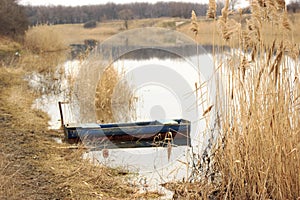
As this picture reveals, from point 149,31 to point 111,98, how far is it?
1450 mm

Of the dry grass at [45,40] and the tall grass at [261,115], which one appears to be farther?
the dry grass at [45,40]

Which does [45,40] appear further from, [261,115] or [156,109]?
[261,115]

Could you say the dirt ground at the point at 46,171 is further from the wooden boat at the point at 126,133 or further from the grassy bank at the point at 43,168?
the wooden boat at the point at 126,133

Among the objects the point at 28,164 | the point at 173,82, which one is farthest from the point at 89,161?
the point at 173,82

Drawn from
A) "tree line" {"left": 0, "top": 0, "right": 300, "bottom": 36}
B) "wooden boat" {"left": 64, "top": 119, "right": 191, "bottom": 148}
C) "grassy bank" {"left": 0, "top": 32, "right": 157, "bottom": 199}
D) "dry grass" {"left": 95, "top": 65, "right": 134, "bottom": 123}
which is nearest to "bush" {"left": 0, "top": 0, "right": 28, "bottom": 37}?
"tree line" {"left": 0, "top": 0, "right": 300, "bottom": 36}

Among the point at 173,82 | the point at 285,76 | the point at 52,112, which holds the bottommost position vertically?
the point at 52,112

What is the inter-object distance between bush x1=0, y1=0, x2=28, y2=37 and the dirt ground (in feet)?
51.0

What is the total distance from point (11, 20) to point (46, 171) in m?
18.6

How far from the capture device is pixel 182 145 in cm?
579

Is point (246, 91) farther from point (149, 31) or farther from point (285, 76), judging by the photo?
point (149, 31)

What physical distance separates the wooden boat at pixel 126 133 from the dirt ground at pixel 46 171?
30 centimetres

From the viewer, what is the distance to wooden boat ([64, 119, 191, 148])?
6238mm

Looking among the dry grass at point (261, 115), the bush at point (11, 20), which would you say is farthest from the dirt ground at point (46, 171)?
the bush at point (11, 20)

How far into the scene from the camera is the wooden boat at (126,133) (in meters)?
6.24
